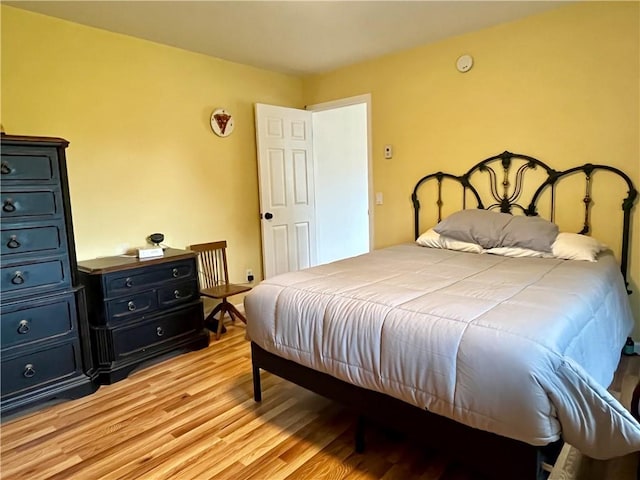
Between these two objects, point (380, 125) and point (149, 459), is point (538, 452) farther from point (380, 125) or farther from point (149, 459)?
point (380, 125)

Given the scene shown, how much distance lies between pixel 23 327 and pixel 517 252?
121 inches

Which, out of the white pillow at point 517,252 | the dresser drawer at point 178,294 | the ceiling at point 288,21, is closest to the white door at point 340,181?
the ceiling at point 288,21

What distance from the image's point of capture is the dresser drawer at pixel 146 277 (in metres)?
2.79

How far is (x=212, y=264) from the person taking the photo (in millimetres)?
3830

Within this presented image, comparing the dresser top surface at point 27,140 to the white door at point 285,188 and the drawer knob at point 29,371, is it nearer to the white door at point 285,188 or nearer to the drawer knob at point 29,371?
the drawer knob at point 29,371

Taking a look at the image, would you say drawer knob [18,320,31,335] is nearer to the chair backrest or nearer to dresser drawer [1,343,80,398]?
dresser drawer [1,343,80,398]

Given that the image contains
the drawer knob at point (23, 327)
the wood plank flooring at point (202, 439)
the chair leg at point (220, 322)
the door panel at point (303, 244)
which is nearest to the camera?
the wood plank flooring at point (202, 439)

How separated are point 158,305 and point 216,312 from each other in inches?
27.7

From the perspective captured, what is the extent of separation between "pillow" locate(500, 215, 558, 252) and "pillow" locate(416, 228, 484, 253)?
0.20 metres

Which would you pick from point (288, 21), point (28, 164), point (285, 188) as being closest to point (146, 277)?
point (28, 164)

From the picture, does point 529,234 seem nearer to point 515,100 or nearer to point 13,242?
point 515,100

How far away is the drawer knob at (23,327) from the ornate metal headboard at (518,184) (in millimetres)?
3116

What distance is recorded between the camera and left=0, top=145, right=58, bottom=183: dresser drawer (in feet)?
7.39

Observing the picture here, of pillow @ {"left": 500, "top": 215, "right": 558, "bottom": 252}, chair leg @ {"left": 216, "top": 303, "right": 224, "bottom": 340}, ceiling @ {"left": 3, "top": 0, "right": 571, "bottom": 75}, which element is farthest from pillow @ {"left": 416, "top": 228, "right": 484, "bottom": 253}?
chair leg @ {"left": 216, "top": 303, "right": 224, "bottom": 340}
